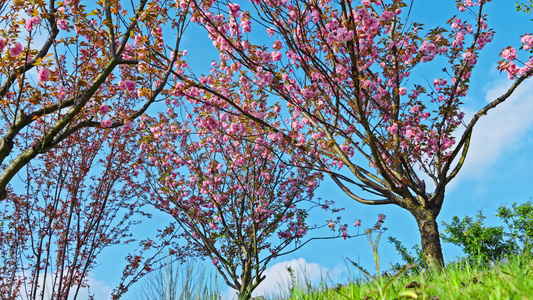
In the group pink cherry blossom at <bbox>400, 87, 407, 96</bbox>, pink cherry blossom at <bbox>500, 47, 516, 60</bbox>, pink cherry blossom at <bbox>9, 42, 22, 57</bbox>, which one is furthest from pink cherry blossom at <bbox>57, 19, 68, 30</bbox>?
pink cherry blossom at <bbox>500, 47, 516, 60</bbox>

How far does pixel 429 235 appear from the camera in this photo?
6676 millimetres

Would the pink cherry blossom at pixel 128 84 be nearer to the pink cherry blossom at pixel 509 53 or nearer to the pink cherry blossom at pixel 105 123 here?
the pink cherry blossom at pixel 105 123

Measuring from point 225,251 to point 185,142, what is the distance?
7.97ft

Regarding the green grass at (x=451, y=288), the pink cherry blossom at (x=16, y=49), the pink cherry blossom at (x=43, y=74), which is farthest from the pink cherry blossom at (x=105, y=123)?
the green grass at (x=451, y=288)

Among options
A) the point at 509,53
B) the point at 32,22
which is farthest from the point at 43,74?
the point at 509,53

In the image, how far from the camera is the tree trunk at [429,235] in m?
6.58

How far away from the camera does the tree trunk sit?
658 centimetres

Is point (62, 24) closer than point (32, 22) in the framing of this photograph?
No

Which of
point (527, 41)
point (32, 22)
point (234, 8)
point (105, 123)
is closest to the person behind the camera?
point (32, 22)

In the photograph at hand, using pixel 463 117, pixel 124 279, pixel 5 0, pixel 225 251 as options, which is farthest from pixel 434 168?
pixel 5 0

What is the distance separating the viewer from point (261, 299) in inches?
152

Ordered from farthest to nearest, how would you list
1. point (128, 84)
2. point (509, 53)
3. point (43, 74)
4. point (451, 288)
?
point (509, 53)
point (128, 84)
point (43, 74)
point (451, 288)

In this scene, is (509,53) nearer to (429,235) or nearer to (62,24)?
(429,235)

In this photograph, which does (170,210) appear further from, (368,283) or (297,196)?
(368,283)
